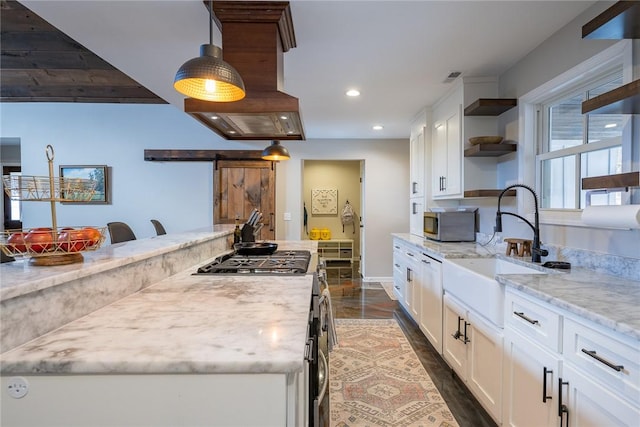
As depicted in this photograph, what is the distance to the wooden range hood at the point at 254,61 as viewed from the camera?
5.76 ft

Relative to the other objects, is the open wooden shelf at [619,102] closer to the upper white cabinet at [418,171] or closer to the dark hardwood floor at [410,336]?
the dark hardwood floor at [410,336]

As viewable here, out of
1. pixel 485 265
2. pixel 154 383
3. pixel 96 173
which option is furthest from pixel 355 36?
pixel 96 173

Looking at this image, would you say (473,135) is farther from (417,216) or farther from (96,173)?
(96,173)

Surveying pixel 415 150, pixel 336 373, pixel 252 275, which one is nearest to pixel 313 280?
pixel 252 275

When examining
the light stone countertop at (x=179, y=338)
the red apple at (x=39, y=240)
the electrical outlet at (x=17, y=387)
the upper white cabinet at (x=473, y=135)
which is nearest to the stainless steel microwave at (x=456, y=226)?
the upper white cabinet at (x=473, y=135)

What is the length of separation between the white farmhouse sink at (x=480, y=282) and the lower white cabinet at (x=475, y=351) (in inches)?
2.5

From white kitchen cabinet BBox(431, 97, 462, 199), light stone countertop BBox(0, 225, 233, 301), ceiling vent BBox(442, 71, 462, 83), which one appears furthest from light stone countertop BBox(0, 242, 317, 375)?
ceiling vent BBox(442, 71, 462, 83)

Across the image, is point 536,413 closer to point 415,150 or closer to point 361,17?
point 361,17

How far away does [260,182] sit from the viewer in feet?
17.0

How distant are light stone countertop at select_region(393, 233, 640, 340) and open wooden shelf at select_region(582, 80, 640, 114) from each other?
2.55 feet

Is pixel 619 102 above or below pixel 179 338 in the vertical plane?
above

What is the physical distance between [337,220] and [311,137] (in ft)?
9.18

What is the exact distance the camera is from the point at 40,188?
3.18 feet

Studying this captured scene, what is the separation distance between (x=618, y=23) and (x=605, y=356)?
1.34m
